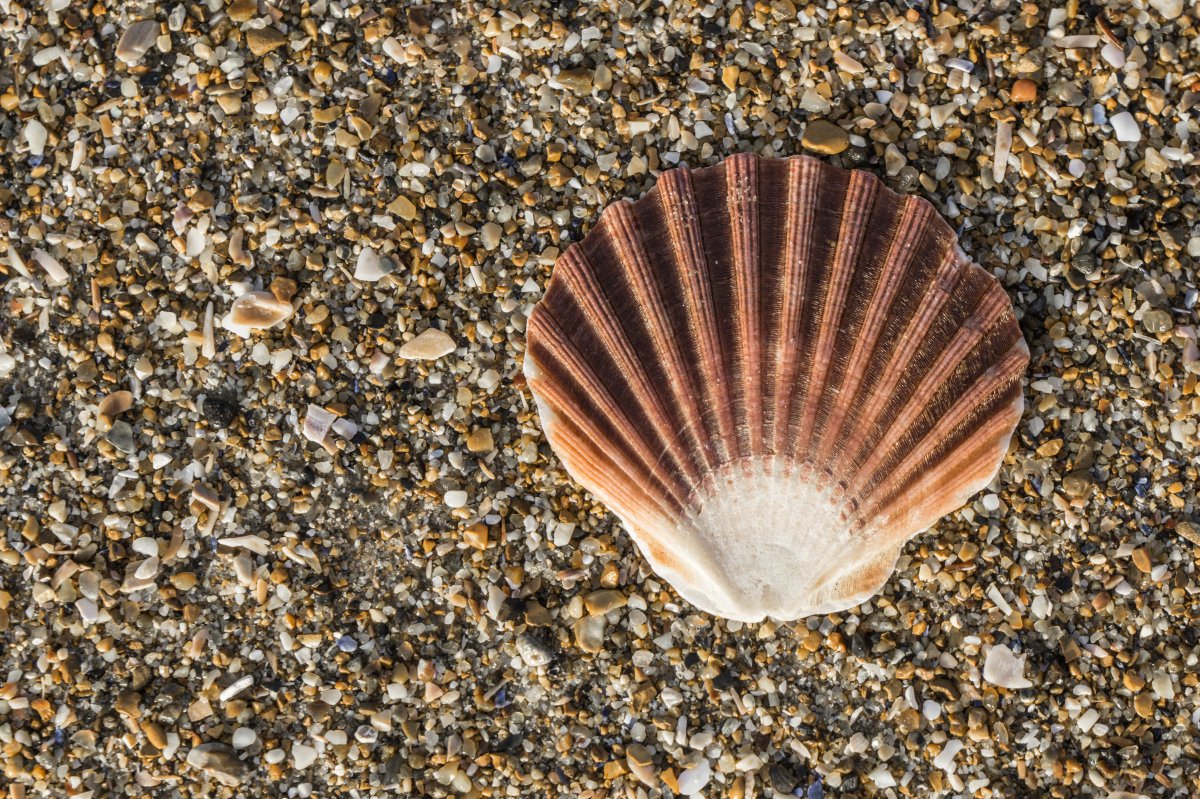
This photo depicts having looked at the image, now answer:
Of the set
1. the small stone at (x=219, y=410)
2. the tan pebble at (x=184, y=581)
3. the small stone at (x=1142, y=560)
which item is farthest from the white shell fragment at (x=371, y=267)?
the small stone at (x=1142, y=560)

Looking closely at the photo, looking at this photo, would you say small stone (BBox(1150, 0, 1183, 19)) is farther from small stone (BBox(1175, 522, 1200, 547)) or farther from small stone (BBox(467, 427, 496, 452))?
small stone (BBox(467, 427, 496, 452))

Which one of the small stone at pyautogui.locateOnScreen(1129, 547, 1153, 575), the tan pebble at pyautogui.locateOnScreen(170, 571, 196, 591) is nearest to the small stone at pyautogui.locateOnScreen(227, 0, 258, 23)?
the tan pebble at pyautogui.locateOnScreen(170, 571, 196, 591)

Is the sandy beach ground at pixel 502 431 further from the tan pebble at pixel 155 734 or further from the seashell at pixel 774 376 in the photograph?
the seashell at pixel 774 376

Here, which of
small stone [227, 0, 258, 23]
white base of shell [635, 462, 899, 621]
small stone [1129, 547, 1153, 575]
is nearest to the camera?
white base of shell [635, 462, 899, 621]

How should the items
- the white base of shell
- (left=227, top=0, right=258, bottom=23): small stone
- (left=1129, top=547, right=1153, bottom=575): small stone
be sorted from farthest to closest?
(left=227, top=0, right=258, bottom=23): small stone < (left=1129, top=547, right=1153, bottom=575): small stone < the white base of shell

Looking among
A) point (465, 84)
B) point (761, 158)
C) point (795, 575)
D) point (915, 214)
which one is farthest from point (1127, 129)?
point (465, 84)

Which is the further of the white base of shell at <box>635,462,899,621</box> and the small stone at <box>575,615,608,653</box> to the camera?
the small stone at <box>575,615,608,653</box>

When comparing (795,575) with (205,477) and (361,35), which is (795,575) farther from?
(361,35)
